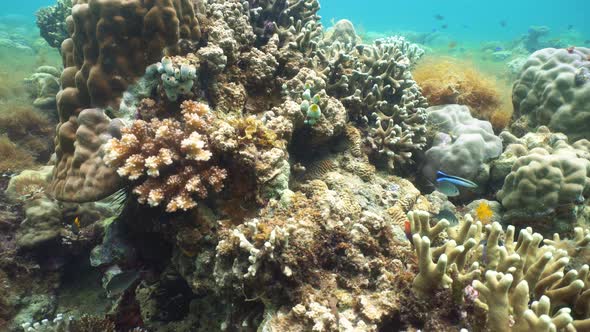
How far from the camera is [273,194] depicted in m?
3.48

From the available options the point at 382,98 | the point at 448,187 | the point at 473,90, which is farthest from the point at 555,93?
the point at 448,187

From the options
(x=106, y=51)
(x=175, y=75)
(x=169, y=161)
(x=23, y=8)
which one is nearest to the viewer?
(x=169, y=161)

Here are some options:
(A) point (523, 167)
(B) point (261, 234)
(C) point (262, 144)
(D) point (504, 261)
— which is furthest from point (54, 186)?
(A) point (523, 167)

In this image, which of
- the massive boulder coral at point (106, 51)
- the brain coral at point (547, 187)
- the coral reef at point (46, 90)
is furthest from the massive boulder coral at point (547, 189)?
the coral reef at point (46, 90)

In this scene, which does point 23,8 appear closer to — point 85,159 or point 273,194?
point 85,159

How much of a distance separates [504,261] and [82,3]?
17.7 ft

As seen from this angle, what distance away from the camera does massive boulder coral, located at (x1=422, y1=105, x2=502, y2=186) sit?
210 inches

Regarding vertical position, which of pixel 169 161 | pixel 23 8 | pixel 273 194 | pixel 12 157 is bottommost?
pixel 23 8

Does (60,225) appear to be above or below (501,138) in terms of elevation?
below

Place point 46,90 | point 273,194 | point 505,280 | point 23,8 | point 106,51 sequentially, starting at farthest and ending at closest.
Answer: point 23,8
point 46,90
point 106,51
point 273,194
point 505,280

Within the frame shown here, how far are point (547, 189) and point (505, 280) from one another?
11.0 feet

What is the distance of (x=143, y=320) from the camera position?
3734mm

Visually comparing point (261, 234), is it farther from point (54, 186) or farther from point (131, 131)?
point (54, 186)

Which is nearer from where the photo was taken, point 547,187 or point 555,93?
point 547,187
